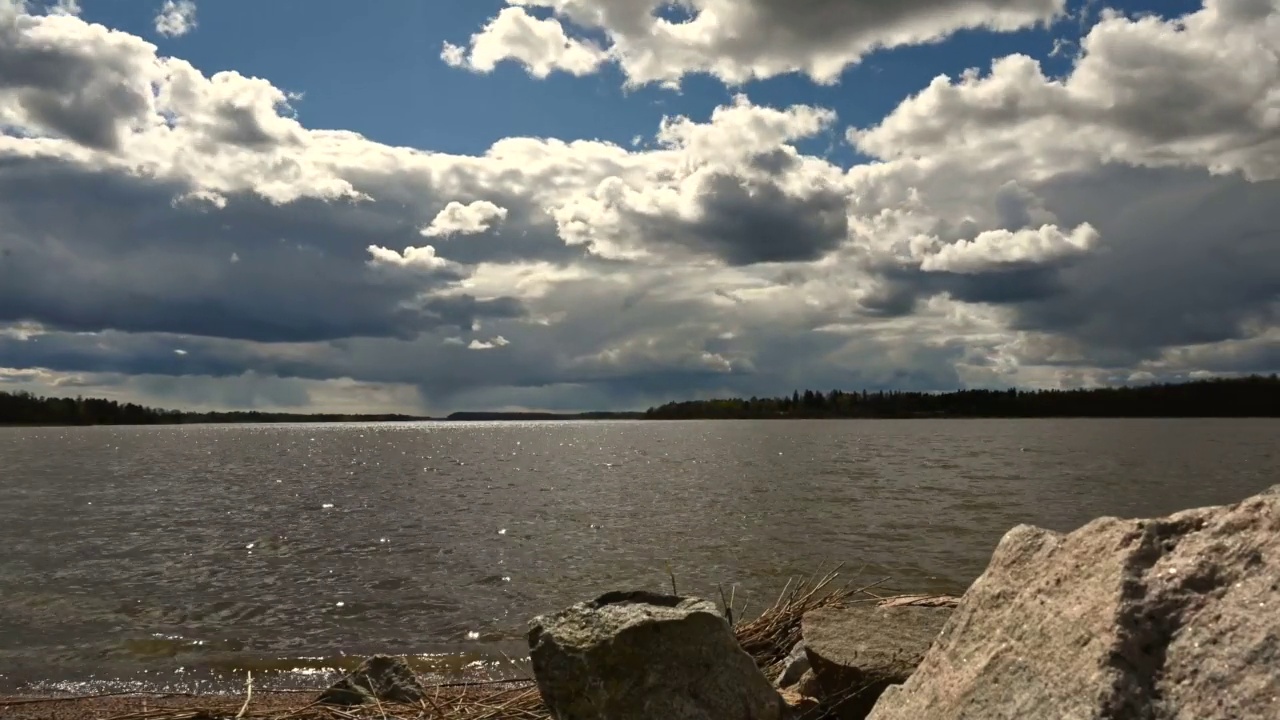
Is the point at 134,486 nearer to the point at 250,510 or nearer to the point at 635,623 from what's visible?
the point at 250,510

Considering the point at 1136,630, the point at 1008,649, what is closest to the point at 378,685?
the point at 1008,649

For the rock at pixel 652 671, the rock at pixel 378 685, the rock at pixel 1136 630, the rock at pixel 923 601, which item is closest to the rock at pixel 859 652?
the rock at pixel 923 601

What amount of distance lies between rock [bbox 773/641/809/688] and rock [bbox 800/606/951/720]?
0.33 m

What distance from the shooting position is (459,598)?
17.8 meters

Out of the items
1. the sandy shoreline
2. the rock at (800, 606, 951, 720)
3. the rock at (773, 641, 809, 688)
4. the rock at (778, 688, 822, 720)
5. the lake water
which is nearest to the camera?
the rock at (778, 688, 822, 720)

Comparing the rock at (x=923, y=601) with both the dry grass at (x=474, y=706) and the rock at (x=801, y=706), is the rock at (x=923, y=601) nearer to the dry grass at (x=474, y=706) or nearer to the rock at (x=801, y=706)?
the dry grass at (x=474, y=706)

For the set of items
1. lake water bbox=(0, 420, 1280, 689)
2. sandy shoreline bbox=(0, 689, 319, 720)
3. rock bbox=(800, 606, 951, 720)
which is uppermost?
rock bbox=(800, 606, 951, 720)

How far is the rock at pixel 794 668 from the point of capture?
7.08m

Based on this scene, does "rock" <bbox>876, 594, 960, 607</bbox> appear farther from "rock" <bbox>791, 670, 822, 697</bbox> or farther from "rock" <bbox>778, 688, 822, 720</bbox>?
"rock" <bbox>778, 688, 822, 720</bbox>

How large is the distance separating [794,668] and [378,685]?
4.26m

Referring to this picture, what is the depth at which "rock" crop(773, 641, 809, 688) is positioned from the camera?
7082 millimetres

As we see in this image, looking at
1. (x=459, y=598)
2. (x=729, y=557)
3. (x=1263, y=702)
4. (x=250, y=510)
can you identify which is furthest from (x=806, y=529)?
(x=1263, y=702)

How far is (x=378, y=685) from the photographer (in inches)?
344

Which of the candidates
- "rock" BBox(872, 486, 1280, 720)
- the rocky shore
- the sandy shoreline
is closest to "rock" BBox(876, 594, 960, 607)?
the rocky shore
